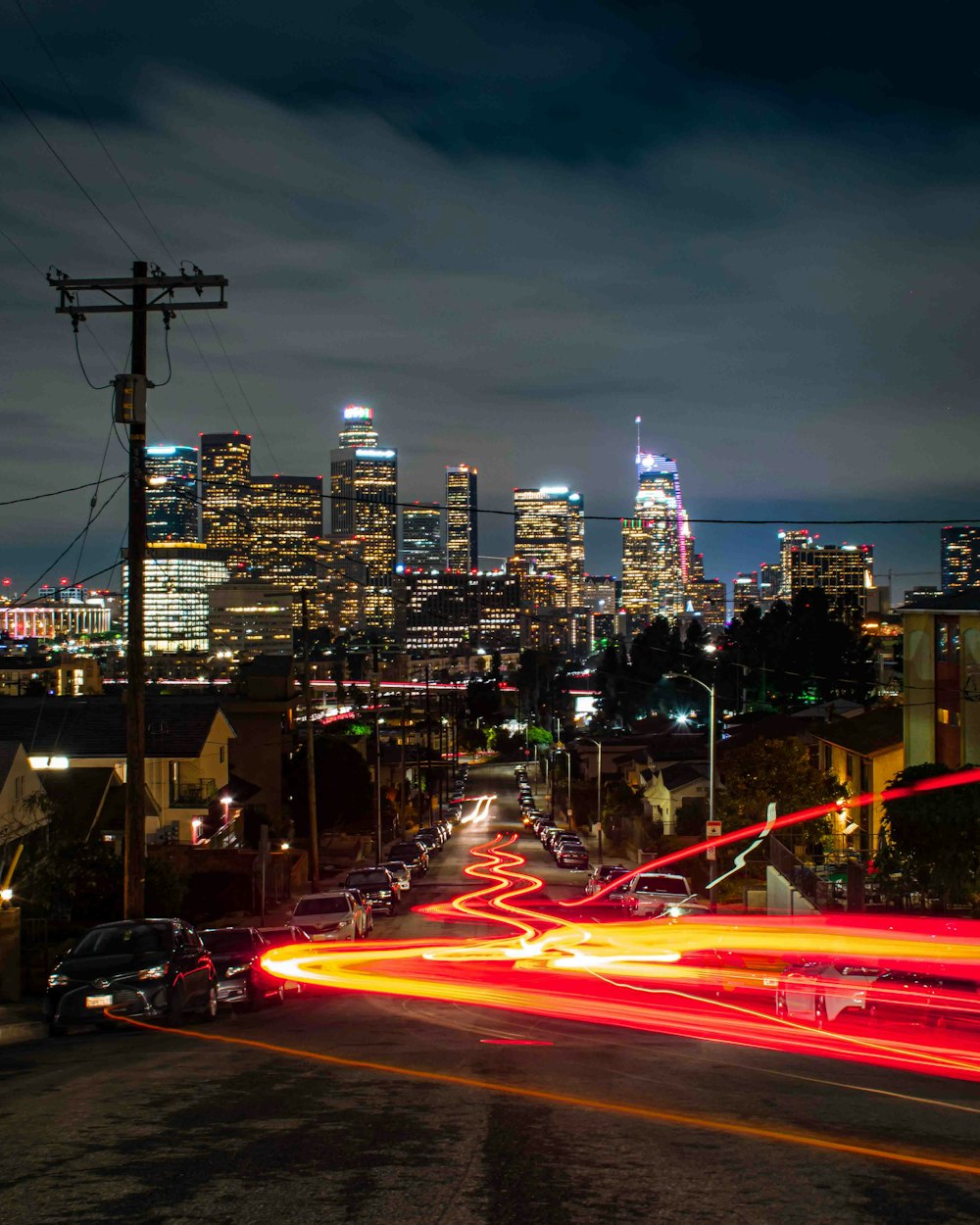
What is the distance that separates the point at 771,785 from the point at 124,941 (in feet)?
99.6

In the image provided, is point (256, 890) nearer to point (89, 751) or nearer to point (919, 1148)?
point (89, 751)

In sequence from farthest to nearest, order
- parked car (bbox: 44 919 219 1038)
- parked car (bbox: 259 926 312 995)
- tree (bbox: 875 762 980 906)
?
1. parked car (bbox: 259 926 312 995)
2. tree (bbox: 875 762 980 906)
3. parked car (bbox: 44 919 219 1038)

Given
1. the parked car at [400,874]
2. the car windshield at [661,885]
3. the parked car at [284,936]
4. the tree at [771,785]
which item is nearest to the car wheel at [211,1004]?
the parked car at [284,936]

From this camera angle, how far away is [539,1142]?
8.96 meters

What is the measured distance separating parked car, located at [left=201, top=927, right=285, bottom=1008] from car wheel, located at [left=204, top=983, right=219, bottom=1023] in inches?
44.3

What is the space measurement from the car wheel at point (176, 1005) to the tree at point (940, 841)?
16281mm

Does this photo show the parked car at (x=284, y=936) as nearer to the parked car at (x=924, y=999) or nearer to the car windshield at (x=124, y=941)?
the car windshield at (x=124, y=941)

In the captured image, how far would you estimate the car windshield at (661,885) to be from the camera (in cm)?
3762

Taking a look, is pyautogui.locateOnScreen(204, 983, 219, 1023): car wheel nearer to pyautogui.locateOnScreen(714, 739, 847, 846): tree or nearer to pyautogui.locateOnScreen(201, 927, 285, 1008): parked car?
pyautogui.locateOnScreen(201, 927, 285, 1008): parked car

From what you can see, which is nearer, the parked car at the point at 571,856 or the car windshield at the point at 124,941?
the car windshield at the point at 124,941

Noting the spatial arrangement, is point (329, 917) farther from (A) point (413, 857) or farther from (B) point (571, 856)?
(B) point (571, 856)

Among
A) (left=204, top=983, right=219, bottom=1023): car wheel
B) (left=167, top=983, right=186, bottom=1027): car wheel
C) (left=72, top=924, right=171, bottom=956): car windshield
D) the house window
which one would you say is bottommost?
(left=204, top=983, right=219, bottom=1023): car wheel

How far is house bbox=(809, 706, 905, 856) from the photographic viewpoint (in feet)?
161

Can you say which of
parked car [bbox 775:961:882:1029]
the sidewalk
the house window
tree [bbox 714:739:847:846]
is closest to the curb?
the sidewalk
